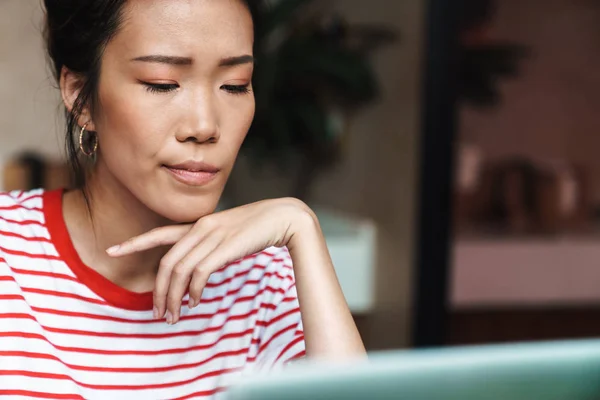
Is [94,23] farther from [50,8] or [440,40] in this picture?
[440,40]

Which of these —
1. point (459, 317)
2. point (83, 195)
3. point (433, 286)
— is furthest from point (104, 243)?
point (459, 317)

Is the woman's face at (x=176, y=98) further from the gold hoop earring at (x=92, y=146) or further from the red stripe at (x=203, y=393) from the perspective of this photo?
the red stripe at (x=203, y=393)

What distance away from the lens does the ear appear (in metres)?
0.99

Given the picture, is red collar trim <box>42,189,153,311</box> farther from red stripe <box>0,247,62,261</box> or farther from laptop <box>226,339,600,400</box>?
laptop <box>226,339,600,400</box>

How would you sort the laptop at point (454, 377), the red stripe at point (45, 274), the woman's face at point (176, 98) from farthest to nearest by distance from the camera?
the red stripe at point (45, 274)
the woman's face at point (176, 98)
the laptop at point (454, 377)

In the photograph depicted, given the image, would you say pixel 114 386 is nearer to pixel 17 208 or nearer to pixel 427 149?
pixel 17 208

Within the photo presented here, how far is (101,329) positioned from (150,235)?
17cm

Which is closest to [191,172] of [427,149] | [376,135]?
[427,149]

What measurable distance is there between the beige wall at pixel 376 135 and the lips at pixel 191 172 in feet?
5.85

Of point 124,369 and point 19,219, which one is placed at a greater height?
point 19,219

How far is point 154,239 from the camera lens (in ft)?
3.01

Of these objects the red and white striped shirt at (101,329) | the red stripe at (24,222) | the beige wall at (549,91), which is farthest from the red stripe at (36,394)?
the beige wall at (549,91)

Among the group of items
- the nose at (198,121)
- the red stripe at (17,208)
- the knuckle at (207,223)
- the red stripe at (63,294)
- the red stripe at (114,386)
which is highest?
the nose at (198,121)

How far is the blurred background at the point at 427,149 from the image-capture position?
2.56 meters
